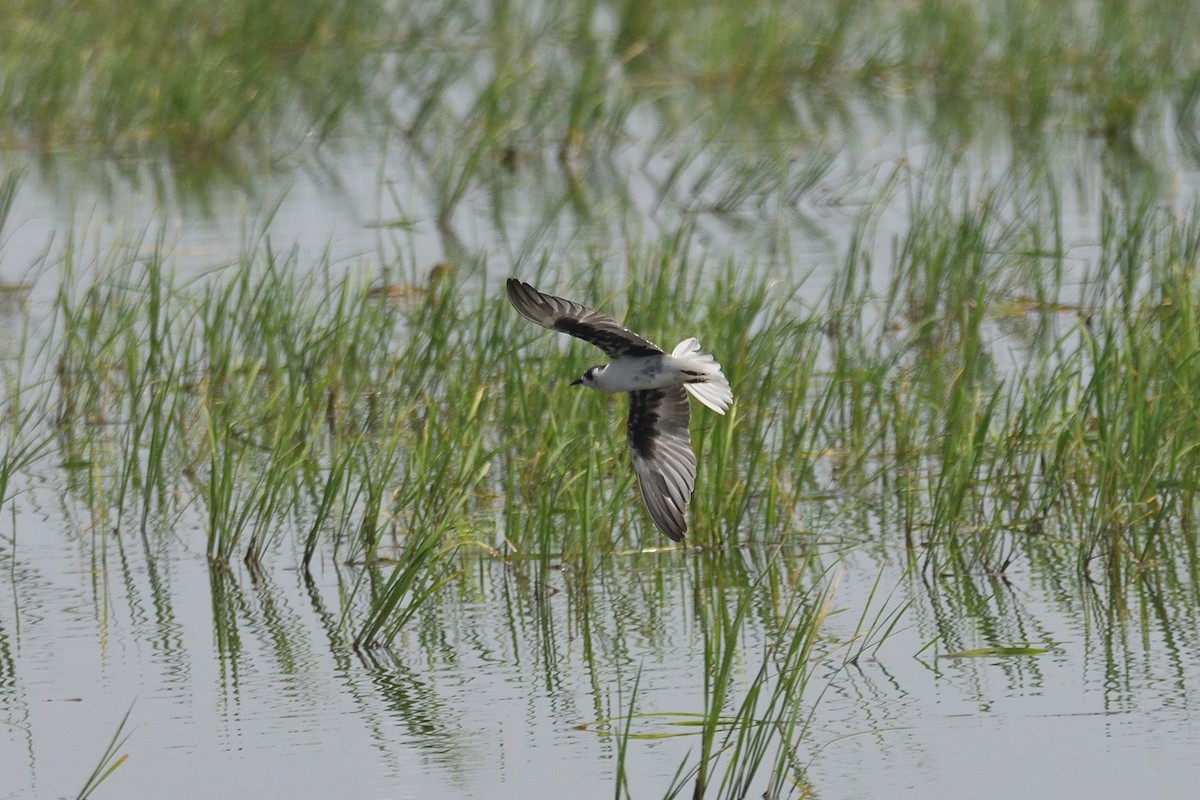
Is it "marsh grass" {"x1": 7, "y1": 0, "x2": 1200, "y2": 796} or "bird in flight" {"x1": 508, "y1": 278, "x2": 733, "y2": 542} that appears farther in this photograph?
"marsh grass" {"x1": 7, "y1": 0, "x2": 1200, "y2": 796}

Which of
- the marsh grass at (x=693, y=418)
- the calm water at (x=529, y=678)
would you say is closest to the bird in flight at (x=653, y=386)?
the marsh grass at (x=693, y=418)

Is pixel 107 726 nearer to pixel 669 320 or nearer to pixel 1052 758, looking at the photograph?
pixel 1052 758

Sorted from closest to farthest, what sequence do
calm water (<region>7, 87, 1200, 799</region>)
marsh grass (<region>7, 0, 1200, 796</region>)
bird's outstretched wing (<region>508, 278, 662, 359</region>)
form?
calm water (<region>7, 87, 1200, 799</region>), bird's outstretched wing (<region>508, 278, 662, 359</region>), marsh grass (<region>7, 0, 1200, 796</region>)

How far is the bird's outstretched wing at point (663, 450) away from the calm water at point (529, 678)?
0.29 meters

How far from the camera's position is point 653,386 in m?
5.52

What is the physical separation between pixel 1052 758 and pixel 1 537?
3169 mm

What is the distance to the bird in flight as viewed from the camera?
5.25m

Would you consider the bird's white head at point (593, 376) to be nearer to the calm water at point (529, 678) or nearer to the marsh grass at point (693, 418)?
the marsh grass at point (693, 418)

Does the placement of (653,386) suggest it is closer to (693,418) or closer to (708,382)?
(708,382)

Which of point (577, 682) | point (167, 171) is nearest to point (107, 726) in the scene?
point (577, 682)

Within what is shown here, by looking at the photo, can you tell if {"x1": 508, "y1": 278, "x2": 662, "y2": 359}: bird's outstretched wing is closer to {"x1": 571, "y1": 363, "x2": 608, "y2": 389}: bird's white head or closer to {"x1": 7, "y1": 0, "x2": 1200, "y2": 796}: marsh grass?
{"x1": 571, "y1": 363, "x2": 608, "y2": 389}: bird's white head

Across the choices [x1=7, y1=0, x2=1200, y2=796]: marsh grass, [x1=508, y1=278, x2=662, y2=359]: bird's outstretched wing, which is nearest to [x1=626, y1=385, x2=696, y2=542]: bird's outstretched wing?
[x1=7, y1=0, x2=1200, y2=796]: marsh grass

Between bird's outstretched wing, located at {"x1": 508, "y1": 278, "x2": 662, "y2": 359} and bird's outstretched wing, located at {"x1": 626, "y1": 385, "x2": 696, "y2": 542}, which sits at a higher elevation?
bird's outstretched wing, located at {"x1": 508, "y1": 278, "x2": 662, "y2": 359}

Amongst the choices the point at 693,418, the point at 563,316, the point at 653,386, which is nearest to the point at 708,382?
the point at 653,386
